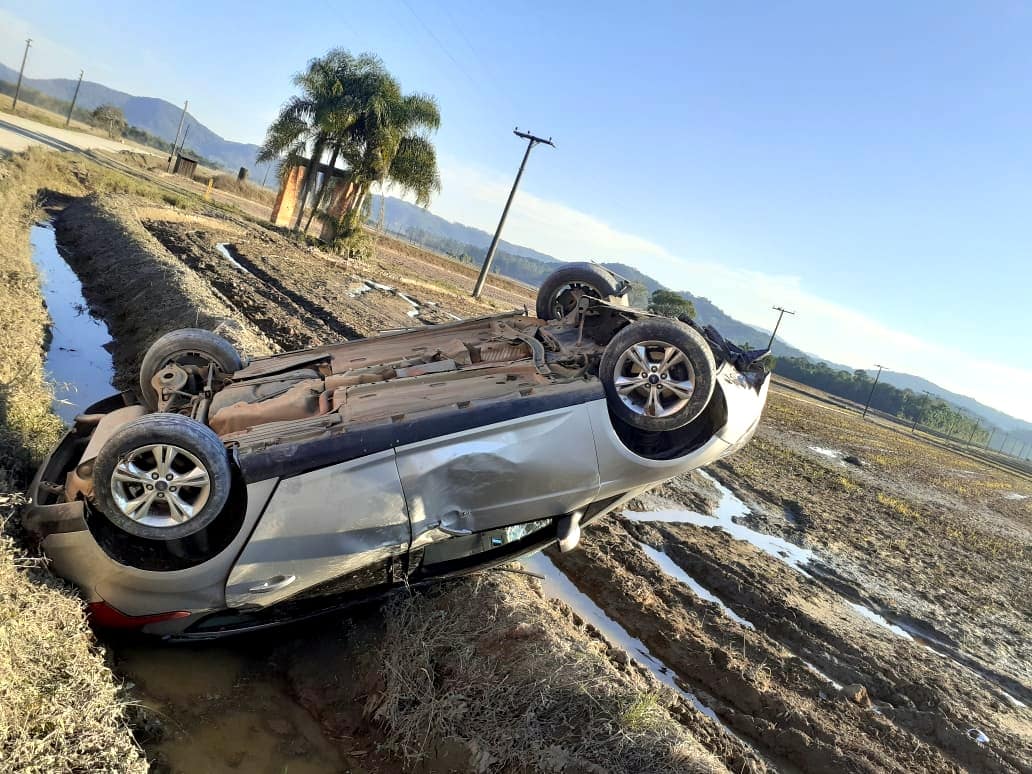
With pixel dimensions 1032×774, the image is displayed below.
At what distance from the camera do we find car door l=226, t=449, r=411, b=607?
3.65 metres

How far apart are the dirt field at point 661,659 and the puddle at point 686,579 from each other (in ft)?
0.09

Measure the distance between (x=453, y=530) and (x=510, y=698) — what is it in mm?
1071

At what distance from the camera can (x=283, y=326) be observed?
40.4ft

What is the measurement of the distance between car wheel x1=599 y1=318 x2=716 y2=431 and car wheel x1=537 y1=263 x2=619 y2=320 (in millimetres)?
1616

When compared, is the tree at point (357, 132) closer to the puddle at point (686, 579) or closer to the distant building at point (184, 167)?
the distant building at point (184, 167)

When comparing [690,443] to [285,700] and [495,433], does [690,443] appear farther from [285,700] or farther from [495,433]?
[285,700]

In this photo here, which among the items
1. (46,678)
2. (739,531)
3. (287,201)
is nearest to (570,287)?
(46,678)

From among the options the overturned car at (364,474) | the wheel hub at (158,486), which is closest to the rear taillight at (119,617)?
the overturned car at (364,474)

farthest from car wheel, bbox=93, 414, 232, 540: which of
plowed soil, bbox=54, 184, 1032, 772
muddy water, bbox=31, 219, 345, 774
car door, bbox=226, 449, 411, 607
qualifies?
plowed soil, bbox=54, 184, 1032, 772

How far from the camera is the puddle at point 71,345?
26.5ft

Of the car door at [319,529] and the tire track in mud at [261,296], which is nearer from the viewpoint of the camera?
the car door at [319,529]

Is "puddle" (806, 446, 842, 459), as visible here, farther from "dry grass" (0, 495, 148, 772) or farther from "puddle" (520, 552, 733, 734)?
"dry grass" (0, 495, 148, 772)

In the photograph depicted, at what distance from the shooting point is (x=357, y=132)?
90.8 ft

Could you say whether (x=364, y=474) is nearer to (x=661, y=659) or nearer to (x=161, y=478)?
(x=161, y=478)
